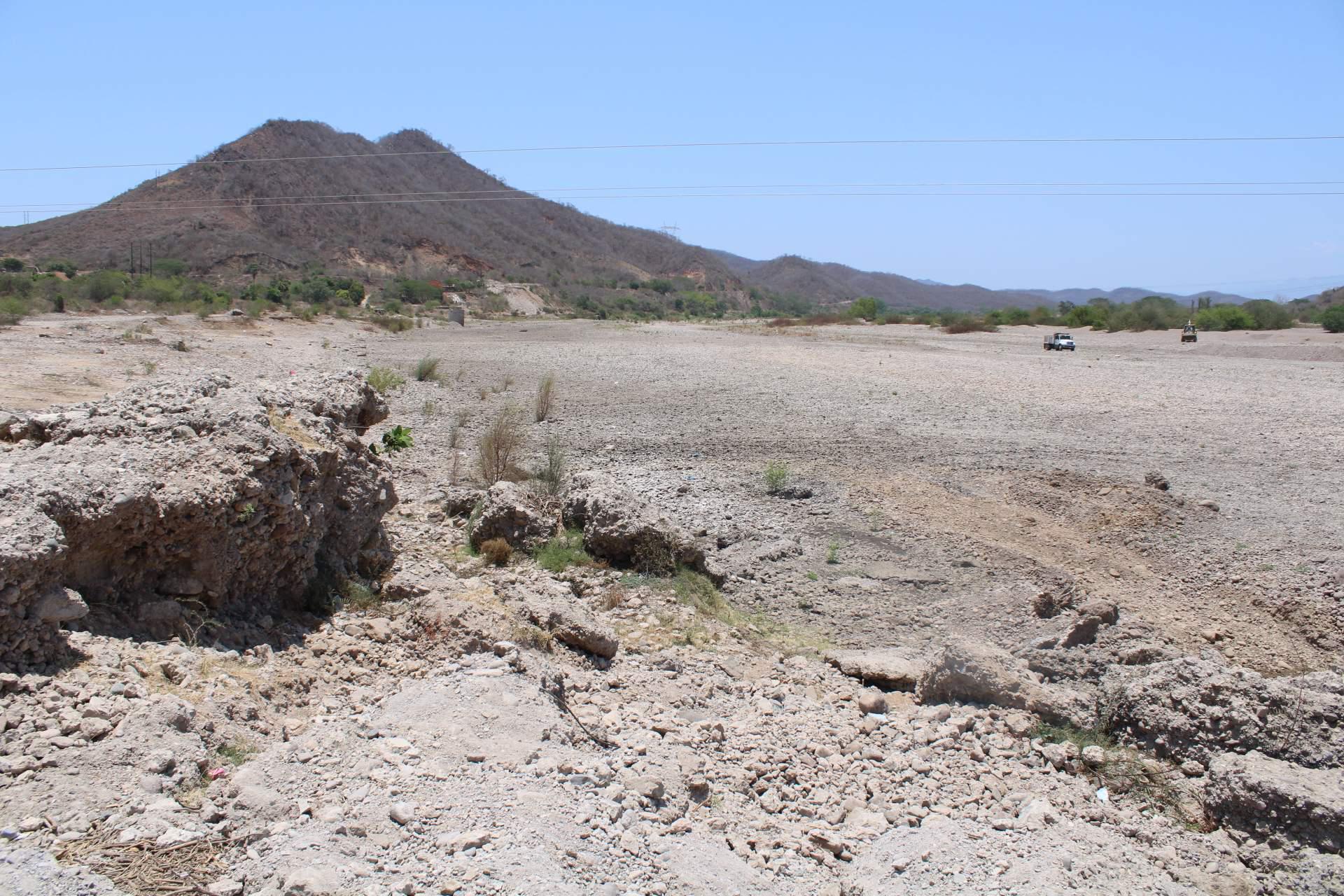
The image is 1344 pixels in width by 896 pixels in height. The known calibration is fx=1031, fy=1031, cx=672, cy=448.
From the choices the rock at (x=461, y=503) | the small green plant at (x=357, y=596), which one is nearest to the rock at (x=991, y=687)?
the small green plant at (x=357, y=596)

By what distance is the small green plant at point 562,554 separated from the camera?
816 cm

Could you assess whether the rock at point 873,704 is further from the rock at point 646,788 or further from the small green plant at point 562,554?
the small green plant at point 562,554

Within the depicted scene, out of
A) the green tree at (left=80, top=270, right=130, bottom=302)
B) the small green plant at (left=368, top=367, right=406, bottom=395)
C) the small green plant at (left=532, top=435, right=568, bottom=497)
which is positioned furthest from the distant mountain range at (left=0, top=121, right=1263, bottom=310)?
the small green plant at (left=532, top=435, right=568, bottom=497)

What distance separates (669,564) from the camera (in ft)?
26.3

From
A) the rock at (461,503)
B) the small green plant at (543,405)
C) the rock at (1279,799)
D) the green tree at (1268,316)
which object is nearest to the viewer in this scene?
the rock at (1279,799)

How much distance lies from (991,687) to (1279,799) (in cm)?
154

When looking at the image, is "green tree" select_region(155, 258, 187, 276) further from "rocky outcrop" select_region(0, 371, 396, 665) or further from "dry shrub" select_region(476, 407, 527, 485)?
"rocky outcrop" select_region(0, 371, 396, 665)

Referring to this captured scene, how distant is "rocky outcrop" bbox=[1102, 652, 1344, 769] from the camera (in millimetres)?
4887

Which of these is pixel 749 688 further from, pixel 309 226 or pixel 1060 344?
pixel 309 226

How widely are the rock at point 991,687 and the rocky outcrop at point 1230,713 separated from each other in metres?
0.27

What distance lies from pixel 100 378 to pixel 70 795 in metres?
15.7

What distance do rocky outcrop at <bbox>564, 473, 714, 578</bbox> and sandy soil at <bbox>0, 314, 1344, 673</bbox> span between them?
54 cm

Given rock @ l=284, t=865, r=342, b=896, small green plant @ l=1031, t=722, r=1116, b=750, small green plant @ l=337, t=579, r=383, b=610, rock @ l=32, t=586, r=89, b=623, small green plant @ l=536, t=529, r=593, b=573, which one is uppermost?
rock @ l=32, t=586, r=89, b=623

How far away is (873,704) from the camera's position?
581 cm
